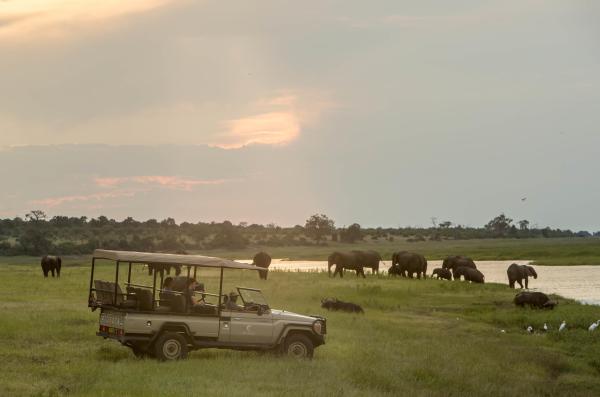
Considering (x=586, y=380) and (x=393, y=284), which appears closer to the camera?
(x=586, y=380)

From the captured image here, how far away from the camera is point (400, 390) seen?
19.0 m

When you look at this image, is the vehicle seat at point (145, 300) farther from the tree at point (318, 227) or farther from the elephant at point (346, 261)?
the tree at point (318, 227)

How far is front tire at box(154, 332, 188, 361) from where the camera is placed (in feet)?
64.6

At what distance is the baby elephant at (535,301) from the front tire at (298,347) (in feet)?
60.0

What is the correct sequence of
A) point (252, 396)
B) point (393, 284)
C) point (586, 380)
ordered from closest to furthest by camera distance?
point (252, 396)
point (586, 380)
point (393, 284)

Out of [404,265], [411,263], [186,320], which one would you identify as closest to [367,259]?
[404,265]

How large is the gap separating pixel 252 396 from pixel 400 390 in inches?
165

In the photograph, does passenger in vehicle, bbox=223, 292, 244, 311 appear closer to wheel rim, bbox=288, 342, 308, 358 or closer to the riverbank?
wheel rim, bbox=288, 342, 308, 358

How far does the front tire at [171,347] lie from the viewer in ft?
64.6

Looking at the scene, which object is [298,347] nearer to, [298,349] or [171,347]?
[298,349]

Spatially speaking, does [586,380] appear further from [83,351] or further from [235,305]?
[83,351]

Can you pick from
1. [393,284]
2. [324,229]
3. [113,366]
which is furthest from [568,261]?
[113,366]

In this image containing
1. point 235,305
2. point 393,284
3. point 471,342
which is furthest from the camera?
point 393,284

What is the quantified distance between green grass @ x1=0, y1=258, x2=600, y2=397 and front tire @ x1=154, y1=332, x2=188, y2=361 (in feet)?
1.07
